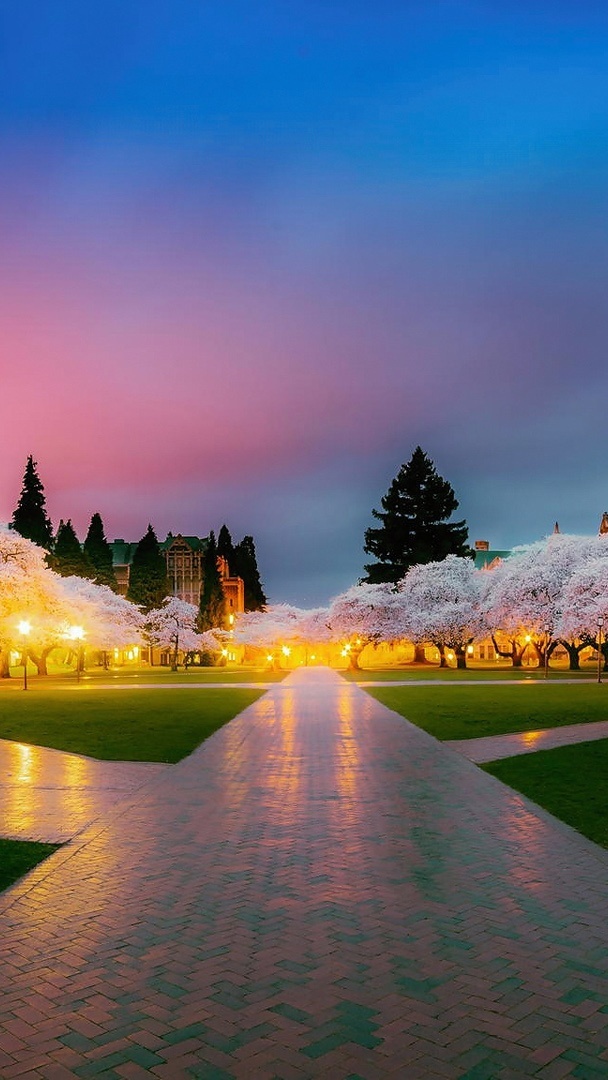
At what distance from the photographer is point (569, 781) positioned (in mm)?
11883

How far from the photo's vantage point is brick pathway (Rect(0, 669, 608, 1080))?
4.04 m

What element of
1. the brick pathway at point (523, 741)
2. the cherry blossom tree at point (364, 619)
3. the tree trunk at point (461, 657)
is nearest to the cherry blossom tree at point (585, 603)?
the tree trunk at point (461, 657)

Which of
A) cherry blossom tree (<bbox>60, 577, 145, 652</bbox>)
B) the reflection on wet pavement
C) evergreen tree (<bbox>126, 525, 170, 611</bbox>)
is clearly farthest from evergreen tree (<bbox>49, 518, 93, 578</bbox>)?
the reflection on wet pavement

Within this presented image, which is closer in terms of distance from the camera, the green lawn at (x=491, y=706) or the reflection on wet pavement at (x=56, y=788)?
the reflection on wet pavement at (x=56, y=788)

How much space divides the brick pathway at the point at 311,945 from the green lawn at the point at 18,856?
193 millimetres

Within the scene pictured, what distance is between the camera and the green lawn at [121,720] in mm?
16125

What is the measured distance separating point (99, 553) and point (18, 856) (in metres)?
84.1

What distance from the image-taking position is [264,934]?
5.69 meters

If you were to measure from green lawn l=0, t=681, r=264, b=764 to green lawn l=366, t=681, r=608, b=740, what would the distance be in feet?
17.8

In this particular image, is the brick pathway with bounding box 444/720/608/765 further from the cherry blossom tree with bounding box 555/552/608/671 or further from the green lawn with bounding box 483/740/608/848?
the cherry blossom tree with bounding box 555/552/608/671

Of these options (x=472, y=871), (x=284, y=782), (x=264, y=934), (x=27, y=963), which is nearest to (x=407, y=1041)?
(x=264, y=934)

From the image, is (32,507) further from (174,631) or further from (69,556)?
(174,631)

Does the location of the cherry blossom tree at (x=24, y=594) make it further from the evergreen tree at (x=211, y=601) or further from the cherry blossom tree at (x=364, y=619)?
the evergreen tree at (x=211, y=601)

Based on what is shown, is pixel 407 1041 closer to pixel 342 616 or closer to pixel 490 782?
pixel 490 782
